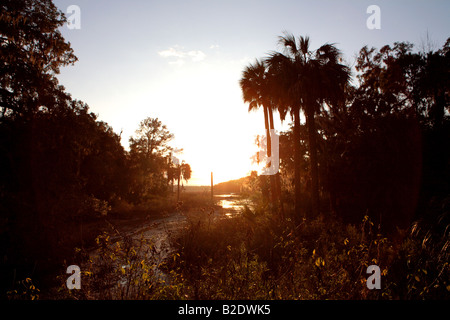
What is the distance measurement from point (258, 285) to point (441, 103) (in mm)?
17396

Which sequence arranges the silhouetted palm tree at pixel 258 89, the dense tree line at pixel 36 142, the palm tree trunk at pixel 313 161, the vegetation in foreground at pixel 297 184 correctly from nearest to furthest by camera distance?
the vegetation in foreground at pixel 297 184 < the dense tree line at pixel 36 142 < the palm tree trunk at pixel 313 161 < the silhouetted palm tree at pixel 258 89

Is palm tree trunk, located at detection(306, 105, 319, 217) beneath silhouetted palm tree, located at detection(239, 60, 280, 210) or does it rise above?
beneath

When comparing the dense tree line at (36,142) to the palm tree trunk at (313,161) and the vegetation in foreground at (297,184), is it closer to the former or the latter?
the vegetation in foreground at (297,184)

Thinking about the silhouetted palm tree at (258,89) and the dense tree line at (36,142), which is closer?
the dense tree line at (36,142)

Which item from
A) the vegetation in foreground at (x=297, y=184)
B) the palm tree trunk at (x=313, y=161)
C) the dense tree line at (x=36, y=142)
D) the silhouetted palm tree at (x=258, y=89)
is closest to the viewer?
the vegetation in foreground at (x=297, y=184)

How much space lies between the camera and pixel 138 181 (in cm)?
3030

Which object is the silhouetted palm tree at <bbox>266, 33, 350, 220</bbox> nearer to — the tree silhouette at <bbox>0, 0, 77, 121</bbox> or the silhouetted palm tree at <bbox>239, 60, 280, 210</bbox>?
the silhouetted palm tree at <bbox>239, 60, 280, 210</bbox>

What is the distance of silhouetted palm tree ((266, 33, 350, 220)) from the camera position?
1507 centimetres

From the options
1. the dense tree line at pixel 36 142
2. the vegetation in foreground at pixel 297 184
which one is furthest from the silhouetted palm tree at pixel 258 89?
the dense tree line at pixel 36 142

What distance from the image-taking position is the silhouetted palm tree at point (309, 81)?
49.4ft

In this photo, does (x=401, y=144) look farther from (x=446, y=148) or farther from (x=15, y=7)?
(x=15, y=7)

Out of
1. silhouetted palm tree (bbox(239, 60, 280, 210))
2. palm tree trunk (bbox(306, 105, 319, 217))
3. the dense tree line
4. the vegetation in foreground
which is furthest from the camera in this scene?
Answer: silhouetted palm tree (bbox(239, 60, 280, 210))

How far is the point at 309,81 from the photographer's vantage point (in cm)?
1500

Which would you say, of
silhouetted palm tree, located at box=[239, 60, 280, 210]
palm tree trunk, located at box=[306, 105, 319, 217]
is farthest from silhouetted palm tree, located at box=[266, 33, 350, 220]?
silhouetted palm tree, located at box=[239, 60, 280, 210]
